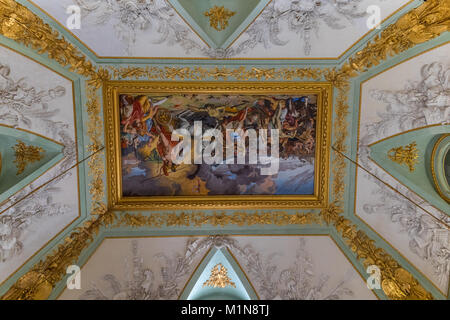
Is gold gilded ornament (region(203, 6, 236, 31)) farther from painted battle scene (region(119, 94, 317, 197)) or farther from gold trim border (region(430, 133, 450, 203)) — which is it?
gold trim border (region(430, 133, 450, 203))

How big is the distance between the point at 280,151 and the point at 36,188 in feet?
16.1

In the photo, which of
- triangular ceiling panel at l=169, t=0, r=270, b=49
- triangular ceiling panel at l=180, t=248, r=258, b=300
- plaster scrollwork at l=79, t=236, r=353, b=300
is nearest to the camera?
plaster scrollwork at l=79, t=236, r=353, b=300

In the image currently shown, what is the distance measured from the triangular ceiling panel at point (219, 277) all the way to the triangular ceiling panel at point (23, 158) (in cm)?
365

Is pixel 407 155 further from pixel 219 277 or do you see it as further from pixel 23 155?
pixel 23 155

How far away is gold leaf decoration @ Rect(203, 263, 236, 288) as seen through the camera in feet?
19.1

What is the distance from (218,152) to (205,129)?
59cm

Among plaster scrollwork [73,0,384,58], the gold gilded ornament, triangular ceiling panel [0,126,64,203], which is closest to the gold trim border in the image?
plaster scrollwork [73,0,384,58]

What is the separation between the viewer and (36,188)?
5012 millimetres

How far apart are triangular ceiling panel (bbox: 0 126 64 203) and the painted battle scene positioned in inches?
56.8

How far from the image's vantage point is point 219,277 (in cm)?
582

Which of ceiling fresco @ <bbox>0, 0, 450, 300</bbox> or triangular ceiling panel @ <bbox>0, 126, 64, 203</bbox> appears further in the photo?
triangular ceiling panel @ <bbox>0, 126, 64, 203</bbox>

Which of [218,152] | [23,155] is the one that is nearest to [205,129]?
[218,152]

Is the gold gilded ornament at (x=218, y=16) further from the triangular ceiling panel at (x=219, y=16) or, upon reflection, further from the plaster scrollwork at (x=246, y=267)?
the plaster scrollwork at (x=246, y=267)

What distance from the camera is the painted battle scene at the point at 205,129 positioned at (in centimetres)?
601
